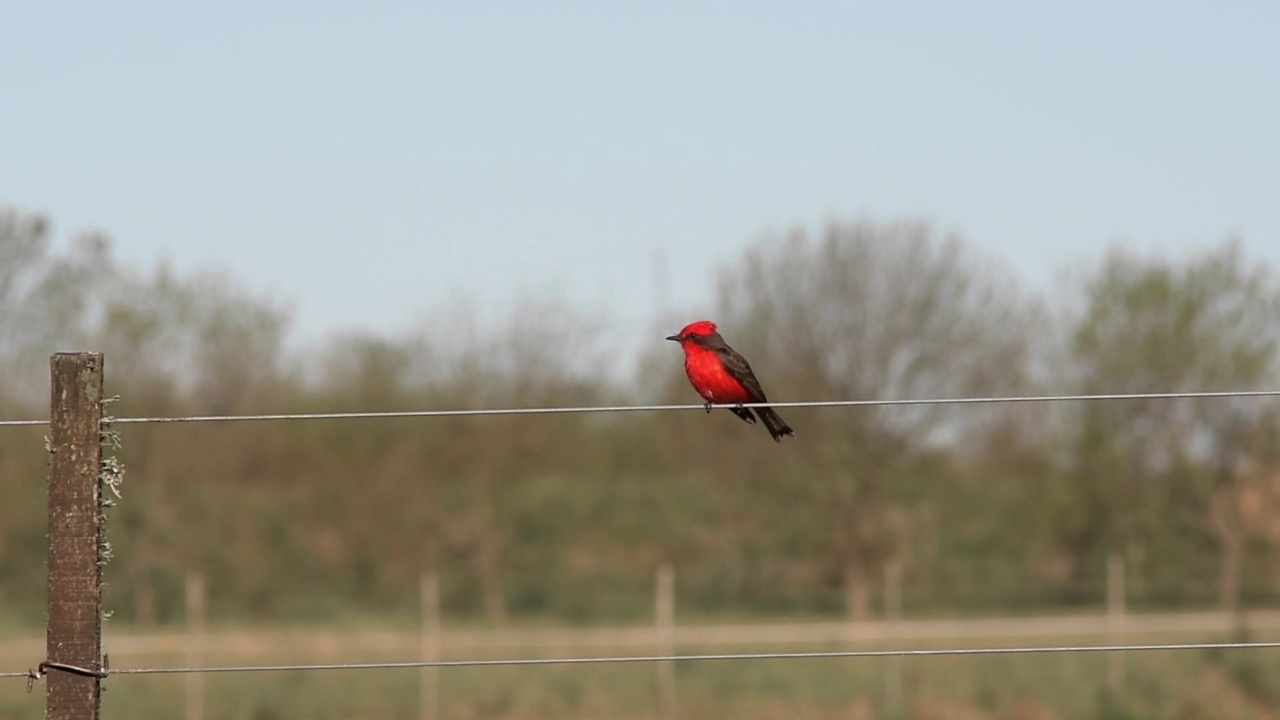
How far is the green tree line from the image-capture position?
2448cm

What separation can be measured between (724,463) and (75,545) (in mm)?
23217

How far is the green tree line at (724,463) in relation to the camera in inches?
964

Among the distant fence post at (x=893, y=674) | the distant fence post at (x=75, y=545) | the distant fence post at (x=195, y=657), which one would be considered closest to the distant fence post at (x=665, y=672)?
the distant fence post at (x=893, y=674)

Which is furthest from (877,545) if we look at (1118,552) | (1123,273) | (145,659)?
(145,659)

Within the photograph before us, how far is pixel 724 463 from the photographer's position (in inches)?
1056

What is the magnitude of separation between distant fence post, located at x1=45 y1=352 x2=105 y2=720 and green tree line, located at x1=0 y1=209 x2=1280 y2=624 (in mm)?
19738

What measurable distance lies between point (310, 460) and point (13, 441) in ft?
15.7

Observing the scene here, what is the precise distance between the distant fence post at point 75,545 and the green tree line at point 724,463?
64.8 ft

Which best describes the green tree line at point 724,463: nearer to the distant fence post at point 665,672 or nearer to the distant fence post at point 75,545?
the distant fence post at point 665,672

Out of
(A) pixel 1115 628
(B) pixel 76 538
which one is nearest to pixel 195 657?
(A) pixel 1115 628

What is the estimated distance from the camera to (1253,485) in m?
24.5

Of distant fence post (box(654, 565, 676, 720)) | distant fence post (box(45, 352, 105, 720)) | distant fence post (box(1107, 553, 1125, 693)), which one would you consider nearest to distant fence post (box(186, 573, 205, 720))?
distant fence post (box(654, 565, 676, 720))

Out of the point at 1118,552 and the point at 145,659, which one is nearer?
the point at 145,659

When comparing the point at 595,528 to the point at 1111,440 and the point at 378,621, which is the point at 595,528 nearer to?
the point at 378,621
